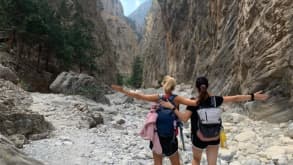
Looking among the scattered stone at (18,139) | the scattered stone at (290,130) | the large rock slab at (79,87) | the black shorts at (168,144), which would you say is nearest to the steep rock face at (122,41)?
the large rock slab at (79,87)

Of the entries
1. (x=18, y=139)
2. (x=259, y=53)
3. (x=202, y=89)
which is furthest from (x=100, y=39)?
(x=202, y=89)

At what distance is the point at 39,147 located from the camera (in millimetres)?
6750

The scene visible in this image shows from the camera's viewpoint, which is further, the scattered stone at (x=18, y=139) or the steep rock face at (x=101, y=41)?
the steep rock face at (x=101, y=41)

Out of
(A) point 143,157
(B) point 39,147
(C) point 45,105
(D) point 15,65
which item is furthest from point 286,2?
(D) point 15,65

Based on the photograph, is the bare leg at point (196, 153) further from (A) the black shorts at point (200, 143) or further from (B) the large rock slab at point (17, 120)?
(B) the large rock slab at point (17, 120)

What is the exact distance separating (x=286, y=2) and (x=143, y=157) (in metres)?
5.62

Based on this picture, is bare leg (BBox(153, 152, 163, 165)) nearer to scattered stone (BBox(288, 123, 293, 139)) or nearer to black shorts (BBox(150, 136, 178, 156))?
black shorts (BBox(150, 136, 178, 156))

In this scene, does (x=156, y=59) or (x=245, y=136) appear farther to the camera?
(x=156, y=59)

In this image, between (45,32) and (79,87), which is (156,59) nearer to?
(45,32)

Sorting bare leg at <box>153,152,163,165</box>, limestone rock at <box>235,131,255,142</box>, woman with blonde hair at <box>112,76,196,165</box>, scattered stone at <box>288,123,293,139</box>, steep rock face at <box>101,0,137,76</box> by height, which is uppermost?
woman with blonde hair at <box>112,76,196,165</box>

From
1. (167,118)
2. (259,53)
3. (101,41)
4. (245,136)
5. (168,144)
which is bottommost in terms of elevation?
(101,41)

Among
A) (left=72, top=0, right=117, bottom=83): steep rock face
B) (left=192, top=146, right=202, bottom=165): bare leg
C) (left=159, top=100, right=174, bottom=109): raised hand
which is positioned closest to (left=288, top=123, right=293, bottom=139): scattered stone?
(left=192, top=146, right=202, bottom=165): bare leg

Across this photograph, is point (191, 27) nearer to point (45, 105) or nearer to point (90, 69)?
point (90, 69)

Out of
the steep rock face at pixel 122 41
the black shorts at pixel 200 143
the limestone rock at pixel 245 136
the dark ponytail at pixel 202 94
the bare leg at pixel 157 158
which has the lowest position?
the steep rock face at pixel 122 41
